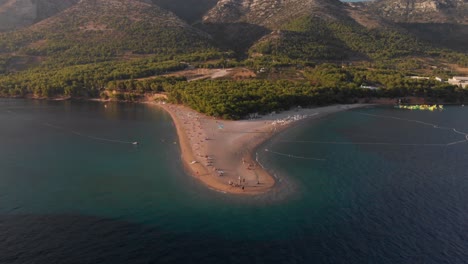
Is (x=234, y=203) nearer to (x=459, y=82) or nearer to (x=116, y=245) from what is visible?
(x=116, y=245)

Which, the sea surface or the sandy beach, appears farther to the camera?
the sandy beach

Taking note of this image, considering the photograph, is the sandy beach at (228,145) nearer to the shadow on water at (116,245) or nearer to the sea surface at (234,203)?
the sea surface at (234,203)

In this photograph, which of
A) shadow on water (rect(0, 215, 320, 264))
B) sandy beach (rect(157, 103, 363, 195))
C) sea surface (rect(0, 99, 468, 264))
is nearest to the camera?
shadow on water (rect(0, 215, 320, 264))

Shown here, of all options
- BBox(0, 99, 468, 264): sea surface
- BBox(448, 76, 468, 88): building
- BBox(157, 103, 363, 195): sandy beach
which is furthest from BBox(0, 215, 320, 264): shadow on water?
BBox(448, 76, 468, 88): building

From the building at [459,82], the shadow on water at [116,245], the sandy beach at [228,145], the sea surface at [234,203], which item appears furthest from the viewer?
the building at [459,82]

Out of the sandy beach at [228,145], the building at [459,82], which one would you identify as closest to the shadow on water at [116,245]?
the sandy beach at [228,145]

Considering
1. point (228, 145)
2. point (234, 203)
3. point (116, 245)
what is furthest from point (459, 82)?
point (116, 245)

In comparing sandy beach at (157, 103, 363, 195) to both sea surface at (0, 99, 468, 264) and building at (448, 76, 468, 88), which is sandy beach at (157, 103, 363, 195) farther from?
building at (448, 76, 468, 88)
